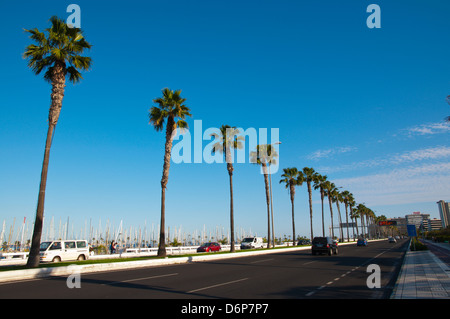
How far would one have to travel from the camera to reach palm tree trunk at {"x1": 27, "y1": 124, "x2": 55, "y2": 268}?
690 inches

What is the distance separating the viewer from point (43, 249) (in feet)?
73.7

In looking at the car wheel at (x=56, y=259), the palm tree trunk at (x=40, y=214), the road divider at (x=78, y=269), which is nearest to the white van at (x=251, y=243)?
the road divider at (x=78, y=269)

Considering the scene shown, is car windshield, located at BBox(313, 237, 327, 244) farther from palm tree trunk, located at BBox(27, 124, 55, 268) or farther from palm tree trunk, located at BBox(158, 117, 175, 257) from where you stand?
palm tree trunk, located at BBox(27, 124, 55, 268)

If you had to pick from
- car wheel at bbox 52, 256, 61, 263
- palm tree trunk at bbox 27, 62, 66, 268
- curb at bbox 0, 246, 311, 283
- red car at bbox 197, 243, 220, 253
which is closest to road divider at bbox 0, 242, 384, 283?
curb at bbox 0, 246, 311, 283

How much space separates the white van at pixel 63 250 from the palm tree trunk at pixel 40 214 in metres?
4.59

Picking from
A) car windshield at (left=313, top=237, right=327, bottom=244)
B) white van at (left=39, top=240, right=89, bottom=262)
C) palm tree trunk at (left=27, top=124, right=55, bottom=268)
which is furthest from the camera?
car windshield at (left=313, top=237, right=327, bottom=244)

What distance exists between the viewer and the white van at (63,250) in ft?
73.1

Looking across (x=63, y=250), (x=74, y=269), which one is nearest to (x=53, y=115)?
(x=74, y=269)

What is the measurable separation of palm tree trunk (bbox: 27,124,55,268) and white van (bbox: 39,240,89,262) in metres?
4.59

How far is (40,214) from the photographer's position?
1867 cm

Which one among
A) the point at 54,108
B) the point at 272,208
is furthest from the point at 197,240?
the point at 54,108

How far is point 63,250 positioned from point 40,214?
5.84m

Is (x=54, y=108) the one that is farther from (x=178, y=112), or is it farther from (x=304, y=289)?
(x=304, y=289)
